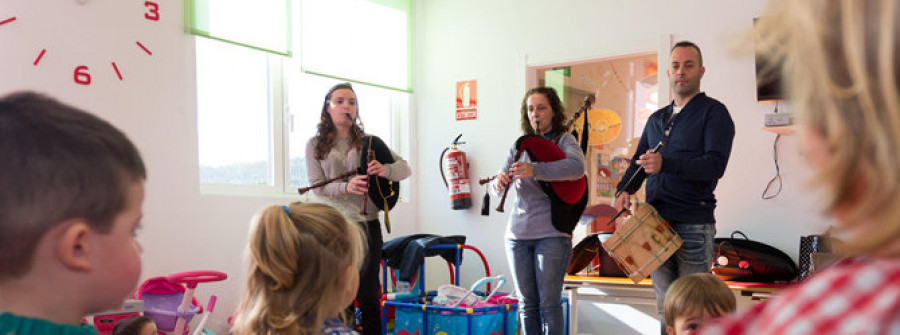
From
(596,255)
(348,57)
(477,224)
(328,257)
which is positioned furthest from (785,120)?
(328,257)

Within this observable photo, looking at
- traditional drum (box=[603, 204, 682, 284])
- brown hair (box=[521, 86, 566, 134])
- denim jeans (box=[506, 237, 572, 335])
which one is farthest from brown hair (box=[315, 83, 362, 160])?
traditional drum (box=[603, 204, 682, 284])

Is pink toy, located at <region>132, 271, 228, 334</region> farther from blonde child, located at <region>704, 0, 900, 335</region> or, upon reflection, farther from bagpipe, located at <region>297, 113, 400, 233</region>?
blonde child, located at <region>704, 0, 900, 335</region>

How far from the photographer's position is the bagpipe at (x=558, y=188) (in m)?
3.36

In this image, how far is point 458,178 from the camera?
578cm

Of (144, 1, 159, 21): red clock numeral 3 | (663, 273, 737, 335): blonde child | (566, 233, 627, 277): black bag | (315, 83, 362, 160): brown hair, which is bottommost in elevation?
(566, 233, 627, 277): black bag

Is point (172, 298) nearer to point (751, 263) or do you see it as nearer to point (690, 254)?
point (690, 254)

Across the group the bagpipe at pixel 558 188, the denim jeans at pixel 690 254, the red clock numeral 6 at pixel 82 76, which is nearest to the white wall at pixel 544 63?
the bagpipe at pixel 558 188

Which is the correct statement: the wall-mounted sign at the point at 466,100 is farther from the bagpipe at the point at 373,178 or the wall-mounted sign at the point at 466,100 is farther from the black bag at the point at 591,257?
the bagpipe at the point at 373,178

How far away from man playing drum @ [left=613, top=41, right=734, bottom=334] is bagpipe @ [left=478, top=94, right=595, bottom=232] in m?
0.45

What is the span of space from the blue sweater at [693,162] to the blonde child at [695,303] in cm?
87

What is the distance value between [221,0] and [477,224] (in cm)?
248

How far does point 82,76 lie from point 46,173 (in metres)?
3.60

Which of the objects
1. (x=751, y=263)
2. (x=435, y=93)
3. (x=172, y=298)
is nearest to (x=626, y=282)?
(x=751, y=263)

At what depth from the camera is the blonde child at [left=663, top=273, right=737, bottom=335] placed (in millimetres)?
1948
